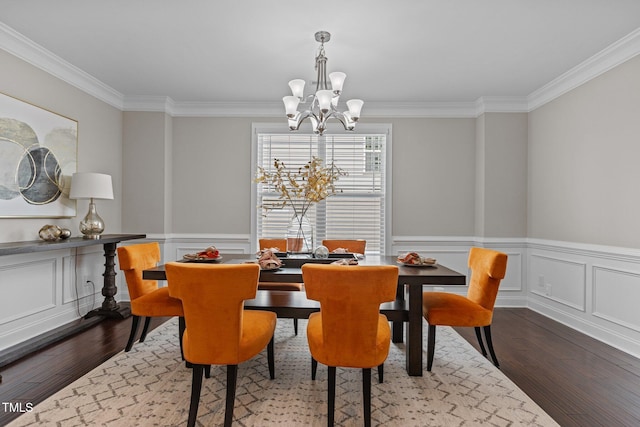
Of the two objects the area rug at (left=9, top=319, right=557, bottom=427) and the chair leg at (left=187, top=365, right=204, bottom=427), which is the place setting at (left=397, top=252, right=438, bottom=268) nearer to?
the area rug at (left=9, top=319, right=557, bottom=427)

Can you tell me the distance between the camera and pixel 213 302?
6.13 feet

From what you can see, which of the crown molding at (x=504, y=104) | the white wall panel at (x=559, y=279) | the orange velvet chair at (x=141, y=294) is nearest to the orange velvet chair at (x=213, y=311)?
the orange velvet chair at (x=141, y=294)

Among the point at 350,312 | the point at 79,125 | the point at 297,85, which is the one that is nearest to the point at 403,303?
the point at 350,312

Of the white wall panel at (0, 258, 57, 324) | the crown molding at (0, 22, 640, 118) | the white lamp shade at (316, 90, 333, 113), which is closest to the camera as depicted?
the white lamp shade at (316, 90, 333, 113)

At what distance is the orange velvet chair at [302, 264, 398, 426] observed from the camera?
1.87 meters

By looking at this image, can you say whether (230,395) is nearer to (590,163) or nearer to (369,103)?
(590,163)

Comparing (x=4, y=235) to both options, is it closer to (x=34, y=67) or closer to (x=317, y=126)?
(x=34, y=67)

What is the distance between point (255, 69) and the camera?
3.77 metres

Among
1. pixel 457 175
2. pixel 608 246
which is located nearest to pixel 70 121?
pixel 457 175

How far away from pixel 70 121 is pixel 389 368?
3.87 m

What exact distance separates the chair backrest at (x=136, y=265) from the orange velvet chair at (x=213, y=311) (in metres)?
1.15

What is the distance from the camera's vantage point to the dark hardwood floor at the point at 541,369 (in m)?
2.18

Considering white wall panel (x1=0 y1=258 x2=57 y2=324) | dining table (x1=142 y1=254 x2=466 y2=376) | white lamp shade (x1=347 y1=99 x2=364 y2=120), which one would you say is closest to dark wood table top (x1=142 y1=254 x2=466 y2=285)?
dining table (x1=142 y1=254 x2=466 y2=376)

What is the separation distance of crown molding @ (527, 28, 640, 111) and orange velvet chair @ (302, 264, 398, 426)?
298cm
